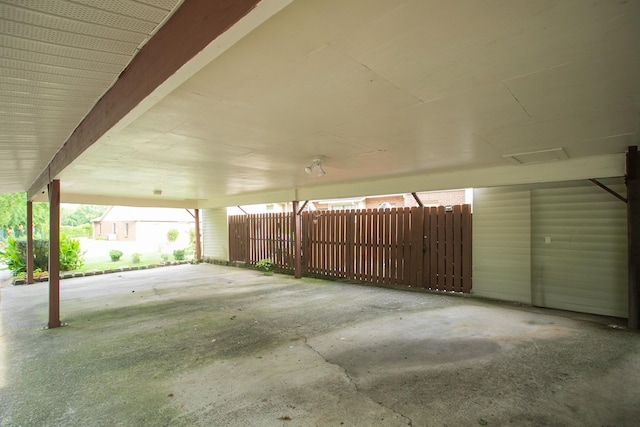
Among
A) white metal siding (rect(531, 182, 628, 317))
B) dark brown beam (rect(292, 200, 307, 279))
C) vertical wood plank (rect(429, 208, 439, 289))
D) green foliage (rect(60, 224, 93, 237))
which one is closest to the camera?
white metal siding (rect(531, 182, 628, 317))

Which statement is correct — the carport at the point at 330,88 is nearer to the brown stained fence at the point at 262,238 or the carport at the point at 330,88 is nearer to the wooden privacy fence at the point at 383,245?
the wooden privacy fence at the point at 383,245

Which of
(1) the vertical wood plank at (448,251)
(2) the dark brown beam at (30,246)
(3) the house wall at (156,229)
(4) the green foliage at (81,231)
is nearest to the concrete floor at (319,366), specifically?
(1) the vertical wood plank at (448,251)

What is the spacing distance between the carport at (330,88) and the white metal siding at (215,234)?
7712 mm

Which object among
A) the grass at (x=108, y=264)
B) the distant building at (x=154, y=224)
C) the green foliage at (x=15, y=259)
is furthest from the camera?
the distant building at (x=154, y=224)

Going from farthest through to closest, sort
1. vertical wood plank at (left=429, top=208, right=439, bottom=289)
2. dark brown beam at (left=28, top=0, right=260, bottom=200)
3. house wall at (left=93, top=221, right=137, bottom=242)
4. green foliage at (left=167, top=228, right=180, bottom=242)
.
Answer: house wall at (left=93, top=221, right=137, bottom=242) → green foliage at (left=167, top=228, right=180, bottom=242) → vertical wood plank at (left=429, top=208, right=439, bottom=289) → dark brown beam at (left=28, top=0, right=260, bottom=200)

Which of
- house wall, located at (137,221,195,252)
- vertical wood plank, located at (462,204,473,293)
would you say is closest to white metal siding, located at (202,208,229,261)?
vertical wood plank, located at (462,204,473,293)

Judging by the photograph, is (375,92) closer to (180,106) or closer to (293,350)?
(180,106)

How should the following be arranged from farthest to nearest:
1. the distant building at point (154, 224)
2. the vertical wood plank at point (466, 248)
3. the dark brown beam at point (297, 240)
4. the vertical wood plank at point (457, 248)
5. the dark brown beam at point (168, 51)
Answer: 1. the distant building at point (154, 224)
2. the dark brown beam at point (297, 240)
3. the vertical wood plank at point (457, 248)
4. the vertical wood plank at point (466, 248)
5. the dark brown beam at point (168, 51)

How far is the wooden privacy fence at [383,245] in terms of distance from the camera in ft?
21.8

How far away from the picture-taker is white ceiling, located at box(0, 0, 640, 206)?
1.48 metres

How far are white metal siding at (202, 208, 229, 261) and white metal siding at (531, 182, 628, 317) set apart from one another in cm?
1073

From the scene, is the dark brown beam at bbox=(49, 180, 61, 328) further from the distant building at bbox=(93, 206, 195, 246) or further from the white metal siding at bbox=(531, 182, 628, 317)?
the distant building at bbox=(93, 206, 195, 246)

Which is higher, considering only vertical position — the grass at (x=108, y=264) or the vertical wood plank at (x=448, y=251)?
the vertical wood plank at (x=448, y=251)

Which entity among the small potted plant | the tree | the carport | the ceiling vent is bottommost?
the small potted plant
